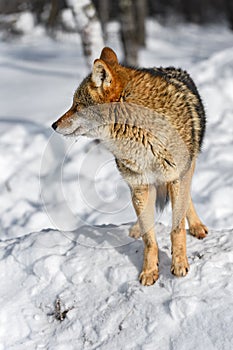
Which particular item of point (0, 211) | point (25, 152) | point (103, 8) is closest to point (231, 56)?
point (25, 152)

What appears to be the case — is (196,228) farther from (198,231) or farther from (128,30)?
(128,30)

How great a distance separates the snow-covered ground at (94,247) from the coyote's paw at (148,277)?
43 millimetres

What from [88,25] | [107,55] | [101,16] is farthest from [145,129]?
[101,16]

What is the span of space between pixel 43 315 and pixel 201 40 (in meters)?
18.1

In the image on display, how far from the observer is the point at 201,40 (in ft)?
67.1

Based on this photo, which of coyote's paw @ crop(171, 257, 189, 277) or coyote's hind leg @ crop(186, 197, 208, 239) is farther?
coyote's hind leg @ crop(186, 197, 208, 239)

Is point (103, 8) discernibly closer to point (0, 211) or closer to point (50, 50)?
point (50, 50)

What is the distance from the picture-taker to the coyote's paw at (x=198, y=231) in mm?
4387


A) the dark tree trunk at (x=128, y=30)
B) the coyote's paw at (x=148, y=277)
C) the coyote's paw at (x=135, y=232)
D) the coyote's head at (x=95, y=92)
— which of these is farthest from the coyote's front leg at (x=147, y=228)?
the dark tree trunk at (x=128, y=30)

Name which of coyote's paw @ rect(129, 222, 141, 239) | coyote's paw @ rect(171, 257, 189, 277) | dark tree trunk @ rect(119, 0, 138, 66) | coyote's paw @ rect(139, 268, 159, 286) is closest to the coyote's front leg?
coyote's paw @ rect(139, 268, 159, 286)

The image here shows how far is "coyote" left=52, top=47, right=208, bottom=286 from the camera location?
3771 mm

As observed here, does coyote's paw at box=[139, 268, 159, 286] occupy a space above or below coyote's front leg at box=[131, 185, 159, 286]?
below

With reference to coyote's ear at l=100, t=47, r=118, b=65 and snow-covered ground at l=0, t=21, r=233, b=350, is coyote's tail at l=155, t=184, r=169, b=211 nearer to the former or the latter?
snow-covered ground at l=0, t=21, r=233, b=350

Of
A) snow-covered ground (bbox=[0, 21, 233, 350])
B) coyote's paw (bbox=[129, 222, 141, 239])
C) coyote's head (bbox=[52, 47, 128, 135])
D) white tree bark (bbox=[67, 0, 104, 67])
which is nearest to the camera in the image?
snow-covered ground (bbox=[0, 21, 233, 350])
